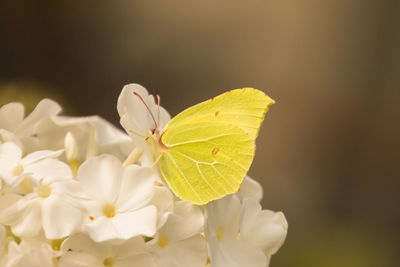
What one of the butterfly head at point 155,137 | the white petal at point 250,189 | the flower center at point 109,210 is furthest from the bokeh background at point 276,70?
the flower center at point 109,210

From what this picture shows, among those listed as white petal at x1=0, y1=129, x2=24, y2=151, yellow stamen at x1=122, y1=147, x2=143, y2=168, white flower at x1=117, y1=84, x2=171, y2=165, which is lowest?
yellow stamen at x1=122, y1=147, x2=143, y2=168

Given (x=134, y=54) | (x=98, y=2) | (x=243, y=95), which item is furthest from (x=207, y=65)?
(x=243, y=95)

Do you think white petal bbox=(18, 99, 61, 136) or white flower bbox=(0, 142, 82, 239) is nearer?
white flower bbox=(0, 142, 82, 239)

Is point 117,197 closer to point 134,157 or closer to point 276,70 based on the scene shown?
point 134,157

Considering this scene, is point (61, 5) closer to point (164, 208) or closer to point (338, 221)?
point (338, 221)

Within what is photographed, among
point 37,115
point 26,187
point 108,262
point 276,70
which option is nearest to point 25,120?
point 37,115

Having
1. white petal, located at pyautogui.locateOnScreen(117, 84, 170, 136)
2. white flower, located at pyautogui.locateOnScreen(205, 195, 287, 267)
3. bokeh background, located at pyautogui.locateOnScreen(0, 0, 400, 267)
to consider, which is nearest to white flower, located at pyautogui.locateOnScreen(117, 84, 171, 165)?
white petal, located at pyautogui.locateOnScreen(117, 84, 170, 136)

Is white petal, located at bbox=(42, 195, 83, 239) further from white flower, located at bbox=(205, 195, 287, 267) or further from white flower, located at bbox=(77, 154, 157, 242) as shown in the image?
white flower, located at bbox=(205, 195, 287, 267)
